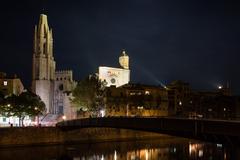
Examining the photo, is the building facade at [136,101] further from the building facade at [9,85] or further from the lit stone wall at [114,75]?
the building facade at [9,85]

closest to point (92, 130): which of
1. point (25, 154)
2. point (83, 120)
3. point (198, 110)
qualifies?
point (83, 120)

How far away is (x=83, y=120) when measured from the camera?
265 ft

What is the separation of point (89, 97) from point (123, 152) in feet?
136

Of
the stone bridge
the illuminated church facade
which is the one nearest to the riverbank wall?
the stone bridge

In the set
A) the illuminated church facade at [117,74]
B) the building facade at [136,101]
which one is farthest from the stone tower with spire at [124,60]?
the building facade at [136,101]

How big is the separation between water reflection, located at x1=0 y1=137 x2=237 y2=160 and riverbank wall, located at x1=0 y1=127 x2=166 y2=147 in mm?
3647

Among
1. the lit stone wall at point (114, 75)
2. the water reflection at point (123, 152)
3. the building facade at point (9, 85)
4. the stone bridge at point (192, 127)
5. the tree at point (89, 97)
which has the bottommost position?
the water reflection at point (123, 152)

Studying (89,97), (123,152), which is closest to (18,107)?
(89,97)

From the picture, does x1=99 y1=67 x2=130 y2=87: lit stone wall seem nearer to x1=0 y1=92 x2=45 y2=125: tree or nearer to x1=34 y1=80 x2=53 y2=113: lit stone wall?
x1=34 y1=80 x2=53 y2=113: lit stone wall

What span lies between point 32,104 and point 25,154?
3392 cm

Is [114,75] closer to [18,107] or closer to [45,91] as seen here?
[45,91]

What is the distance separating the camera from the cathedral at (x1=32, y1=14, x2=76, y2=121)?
141 metres

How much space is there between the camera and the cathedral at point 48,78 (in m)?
141

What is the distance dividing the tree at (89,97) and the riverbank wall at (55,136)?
17.9 meters
